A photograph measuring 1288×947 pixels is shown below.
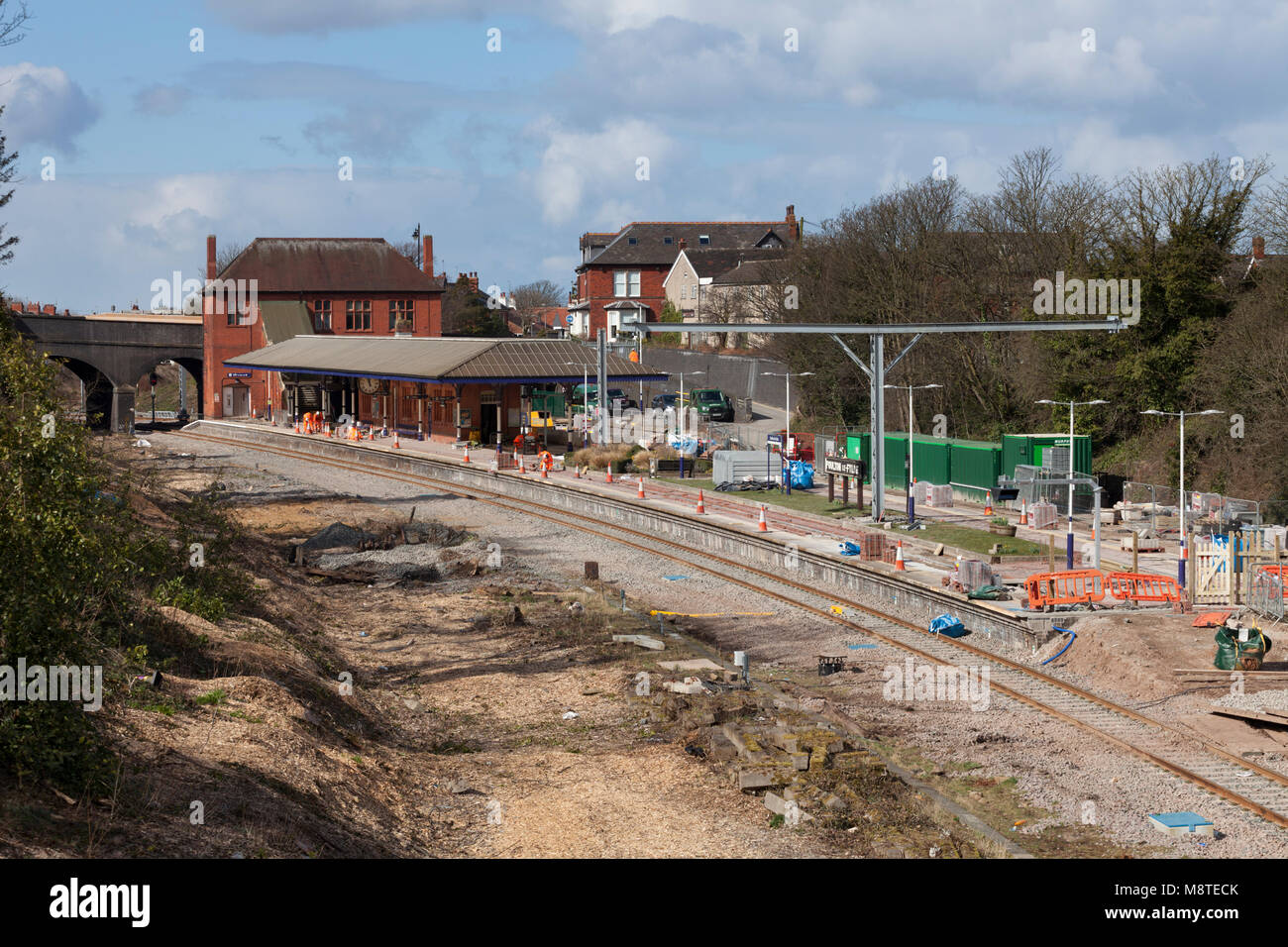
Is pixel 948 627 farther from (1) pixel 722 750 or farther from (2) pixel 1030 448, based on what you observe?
(2) pixel 1030 448

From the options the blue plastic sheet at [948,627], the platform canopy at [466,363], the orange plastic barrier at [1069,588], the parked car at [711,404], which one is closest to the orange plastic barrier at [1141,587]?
the orange plastic barrier at [1069,588]

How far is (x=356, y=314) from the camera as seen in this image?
87.6 metres

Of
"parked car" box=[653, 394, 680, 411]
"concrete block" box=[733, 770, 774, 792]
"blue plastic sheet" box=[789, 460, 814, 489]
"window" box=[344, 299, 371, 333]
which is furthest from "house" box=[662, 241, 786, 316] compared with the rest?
"concrete block" box=[733, 770, 774, 792]

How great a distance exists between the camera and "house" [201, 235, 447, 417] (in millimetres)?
81250

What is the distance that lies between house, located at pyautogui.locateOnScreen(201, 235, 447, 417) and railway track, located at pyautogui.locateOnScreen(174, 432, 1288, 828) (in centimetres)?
4836

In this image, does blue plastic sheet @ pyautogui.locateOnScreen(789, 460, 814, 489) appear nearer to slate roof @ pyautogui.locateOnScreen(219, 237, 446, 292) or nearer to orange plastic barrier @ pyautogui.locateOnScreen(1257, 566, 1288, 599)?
orange plastic barrier @ pyautogui.locateOnScreen(1257, 566, 1288, 599)

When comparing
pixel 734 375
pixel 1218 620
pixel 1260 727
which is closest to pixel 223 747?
pixel 1260 727

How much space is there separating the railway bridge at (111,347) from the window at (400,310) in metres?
14.2

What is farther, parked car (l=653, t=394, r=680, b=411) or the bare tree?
the bare tree

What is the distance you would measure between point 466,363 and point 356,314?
30730mm

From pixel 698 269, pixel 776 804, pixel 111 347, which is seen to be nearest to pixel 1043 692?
pixel 776 804

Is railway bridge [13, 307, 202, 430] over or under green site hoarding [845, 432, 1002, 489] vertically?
over

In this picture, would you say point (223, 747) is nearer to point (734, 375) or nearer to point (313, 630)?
point (313, 630)

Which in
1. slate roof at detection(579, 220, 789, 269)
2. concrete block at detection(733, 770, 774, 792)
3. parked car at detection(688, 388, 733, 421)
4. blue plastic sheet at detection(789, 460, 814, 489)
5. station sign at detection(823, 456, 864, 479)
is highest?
slate roof at detection(579, 220, 789, 269)
